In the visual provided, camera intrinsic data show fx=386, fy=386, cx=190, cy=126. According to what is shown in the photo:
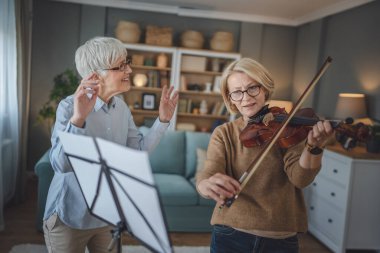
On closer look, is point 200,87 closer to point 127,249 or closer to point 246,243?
point 127,249

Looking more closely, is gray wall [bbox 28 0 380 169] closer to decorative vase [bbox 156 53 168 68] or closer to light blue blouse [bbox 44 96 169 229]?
decorative vase [bbox 156 53 168 68]

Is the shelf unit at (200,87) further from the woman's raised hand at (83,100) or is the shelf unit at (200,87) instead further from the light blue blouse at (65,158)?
the woman's raised hand at (83,100)

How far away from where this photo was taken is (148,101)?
5180 millimetres

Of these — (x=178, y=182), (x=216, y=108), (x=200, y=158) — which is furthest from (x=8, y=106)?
(x=216, y=108)

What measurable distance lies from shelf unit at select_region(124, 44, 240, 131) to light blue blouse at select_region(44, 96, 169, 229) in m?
3.54

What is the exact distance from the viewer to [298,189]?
1271 millimetres

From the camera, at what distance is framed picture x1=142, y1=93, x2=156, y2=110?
5.17 m

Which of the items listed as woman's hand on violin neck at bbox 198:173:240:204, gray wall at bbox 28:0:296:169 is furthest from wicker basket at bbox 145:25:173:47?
woman's hand on violin neck at bbox 198:173:240:204

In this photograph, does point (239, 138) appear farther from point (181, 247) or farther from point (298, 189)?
point (181, 247)

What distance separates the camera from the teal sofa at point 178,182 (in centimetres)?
302

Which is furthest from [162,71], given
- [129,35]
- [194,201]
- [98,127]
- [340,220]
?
[98,127]

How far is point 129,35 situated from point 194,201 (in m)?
2.42

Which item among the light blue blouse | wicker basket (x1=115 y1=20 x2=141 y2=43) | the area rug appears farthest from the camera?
wicker basket (x1=115 y1=20 x2=141 y2=43)

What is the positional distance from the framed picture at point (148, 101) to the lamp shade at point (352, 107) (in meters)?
2.49
